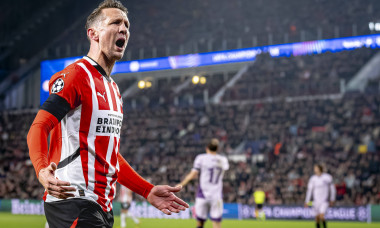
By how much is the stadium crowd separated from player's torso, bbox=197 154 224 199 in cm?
Answer: 853

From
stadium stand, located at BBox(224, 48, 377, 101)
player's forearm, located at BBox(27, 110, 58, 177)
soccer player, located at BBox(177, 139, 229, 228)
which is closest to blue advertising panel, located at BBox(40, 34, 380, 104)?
stadium stand, located at BBox(224, 48, 377, 101)

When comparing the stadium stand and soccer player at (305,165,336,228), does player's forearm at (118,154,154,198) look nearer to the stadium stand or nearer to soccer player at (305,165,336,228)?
soccer player at (305,165,336,228)

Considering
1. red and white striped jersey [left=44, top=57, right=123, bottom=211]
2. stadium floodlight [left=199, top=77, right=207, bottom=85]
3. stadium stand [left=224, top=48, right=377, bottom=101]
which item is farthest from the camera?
stadium floodlight [left=199, top=77, right=207, bottom=85]

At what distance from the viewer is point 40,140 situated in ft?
8.09

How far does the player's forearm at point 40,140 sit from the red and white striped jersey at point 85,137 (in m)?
0.17

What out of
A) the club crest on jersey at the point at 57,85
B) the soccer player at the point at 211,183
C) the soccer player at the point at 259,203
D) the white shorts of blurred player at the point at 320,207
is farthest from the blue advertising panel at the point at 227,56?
the club crest on jersey at the point at 57,85

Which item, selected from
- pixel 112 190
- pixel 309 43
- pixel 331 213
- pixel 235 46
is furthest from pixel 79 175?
pixel 235 46

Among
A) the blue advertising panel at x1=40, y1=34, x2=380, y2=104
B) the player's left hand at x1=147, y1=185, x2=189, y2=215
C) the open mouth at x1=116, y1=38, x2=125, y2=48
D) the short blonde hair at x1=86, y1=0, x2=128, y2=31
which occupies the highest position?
the blue advertising panel at x1=40, y1=34, x2=380, y2=104

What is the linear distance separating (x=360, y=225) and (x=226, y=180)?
6.36 metres

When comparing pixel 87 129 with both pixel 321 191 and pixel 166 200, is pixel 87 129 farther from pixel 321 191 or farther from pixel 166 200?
pixel 321 191

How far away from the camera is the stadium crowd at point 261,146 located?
1909cm

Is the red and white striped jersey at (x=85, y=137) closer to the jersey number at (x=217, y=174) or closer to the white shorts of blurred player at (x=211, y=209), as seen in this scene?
the jersey number at (x=217, y=174)

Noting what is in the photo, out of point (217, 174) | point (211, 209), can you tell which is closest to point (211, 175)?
point (217, 174)

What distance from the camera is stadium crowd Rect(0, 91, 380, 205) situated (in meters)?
19.1
